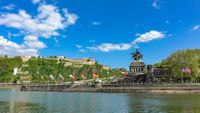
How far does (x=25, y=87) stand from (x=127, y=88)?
50.9 metres

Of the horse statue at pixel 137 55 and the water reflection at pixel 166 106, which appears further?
the horse statue at pixel 137 55

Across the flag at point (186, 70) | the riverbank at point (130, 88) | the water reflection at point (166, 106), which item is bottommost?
the water reflection at point (166, 106)

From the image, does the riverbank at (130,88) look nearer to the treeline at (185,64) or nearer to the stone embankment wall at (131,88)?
the stone embankment wall at (131,88)

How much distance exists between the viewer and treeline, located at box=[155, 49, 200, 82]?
121 metres

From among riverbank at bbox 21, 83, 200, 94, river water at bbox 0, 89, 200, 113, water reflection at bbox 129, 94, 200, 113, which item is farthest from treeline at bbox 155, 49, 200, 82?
water reflection at bbox 129, 94, 200, 113

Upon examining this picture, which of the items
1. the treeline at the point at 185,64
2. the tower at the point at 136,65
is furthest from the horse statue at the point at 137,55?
the treeline at the point at 185,64

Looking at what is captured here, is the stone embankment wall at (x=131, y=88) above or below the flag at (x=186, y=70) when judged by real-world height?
below

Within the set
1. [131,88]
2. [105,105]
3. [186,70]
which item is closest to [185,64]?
[186,70]

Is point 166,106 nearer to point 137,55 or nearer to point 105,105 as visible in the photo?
point 105,105

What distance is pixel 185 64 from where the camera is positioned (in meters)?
122

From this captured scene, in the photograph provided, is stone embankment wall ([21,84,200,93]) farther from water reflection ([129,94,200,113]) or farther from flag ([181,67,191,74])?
water reflection ([129,94,200,113])

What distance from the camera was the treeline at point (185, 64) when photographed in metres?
121

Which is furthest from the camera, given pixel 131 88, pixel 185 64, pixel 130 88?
pixel 185 64

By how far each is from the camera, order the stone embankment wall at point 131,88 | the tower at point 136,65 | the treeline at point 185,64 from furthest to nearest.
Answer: the tower at point 136,65
the treeline at point 185,64
the stone embankment wall at point 131,88
